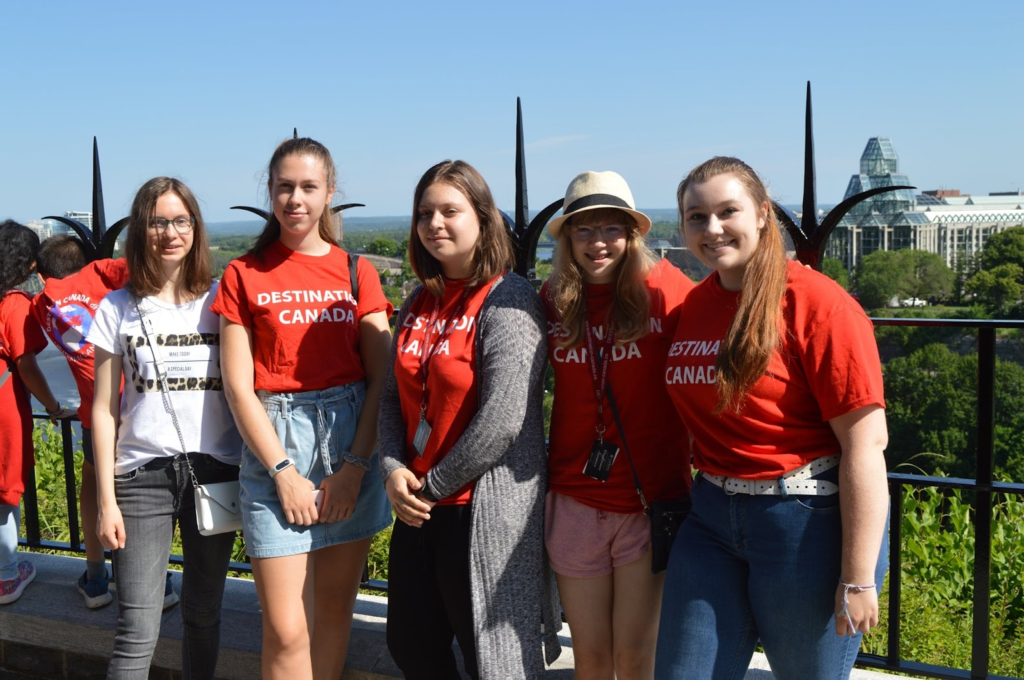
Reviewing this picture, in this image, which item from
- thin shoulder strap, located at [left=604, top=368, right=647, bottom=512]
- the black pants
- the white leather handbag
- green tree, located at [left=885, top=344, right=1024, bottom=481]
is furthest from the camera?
green tree, located at [left=885, top=344, right=1024, bottom=481]

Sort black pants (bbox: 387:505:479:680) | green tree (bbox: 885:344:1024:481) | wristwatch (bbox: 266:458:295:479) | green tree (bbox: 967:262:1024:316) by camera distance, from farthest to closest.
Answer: green tree (bbox: 967:262:1024:316), green tree (bbox: 885:344:1024:481), wristwatch (bbox: 266:458:295:479), black pants (bbox: 387:505:479:680)

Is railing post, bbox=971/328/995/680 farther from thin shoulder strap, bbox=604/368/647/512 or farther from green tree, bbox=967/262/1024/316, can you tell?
green tree, bbox=967/262/1024/316

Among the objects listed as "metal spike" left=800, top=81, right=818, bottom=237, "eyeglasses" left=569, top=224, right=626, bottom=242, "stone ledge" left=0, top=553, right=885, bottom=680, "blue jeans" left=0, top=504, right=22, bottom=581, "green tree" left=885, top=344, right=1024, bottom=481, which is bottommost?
"green tree" left=885, top=344, right=1024, bottom=481

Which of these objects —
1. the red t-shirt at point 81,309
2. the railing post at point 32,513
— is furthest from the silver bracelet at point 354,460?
the railing post at point 32,513

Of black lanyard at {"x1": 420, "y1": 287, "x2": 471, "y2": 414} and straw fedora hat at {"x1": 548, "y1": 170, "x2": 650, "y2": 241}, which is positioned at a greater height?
straw fedora hat at {"x1": 548, "y1": 170, "x2": 650, "y2": 241}

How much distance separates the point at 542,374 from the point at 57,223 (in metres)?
2.52

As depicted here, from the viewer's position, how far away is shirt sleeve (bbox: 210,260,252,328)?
2574mm

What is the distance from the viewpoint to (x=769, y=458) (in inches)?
79.0

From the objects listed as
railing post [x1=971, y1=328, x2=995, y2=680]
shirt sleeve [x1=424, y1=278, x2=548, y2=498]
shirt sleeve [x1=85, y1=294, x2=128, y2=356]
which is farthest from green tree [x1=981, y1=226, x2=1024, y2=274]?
shirt sleeve [x1=85, y1=294, x2=128, y2=356]

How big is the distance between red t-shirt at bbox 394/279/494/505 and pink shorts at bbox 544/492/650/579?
282 mm

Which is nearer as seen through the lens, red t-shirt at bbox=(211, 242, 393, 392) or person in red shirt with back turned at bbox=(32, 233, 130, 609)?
red t-shirt at bbox=(211, 242, 393, 392)

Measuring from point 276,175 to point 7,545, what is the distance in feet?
7.36

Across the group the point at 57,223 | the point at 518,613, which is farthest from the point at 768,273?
the point at 57,223

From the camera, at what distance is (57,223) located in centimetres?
372
